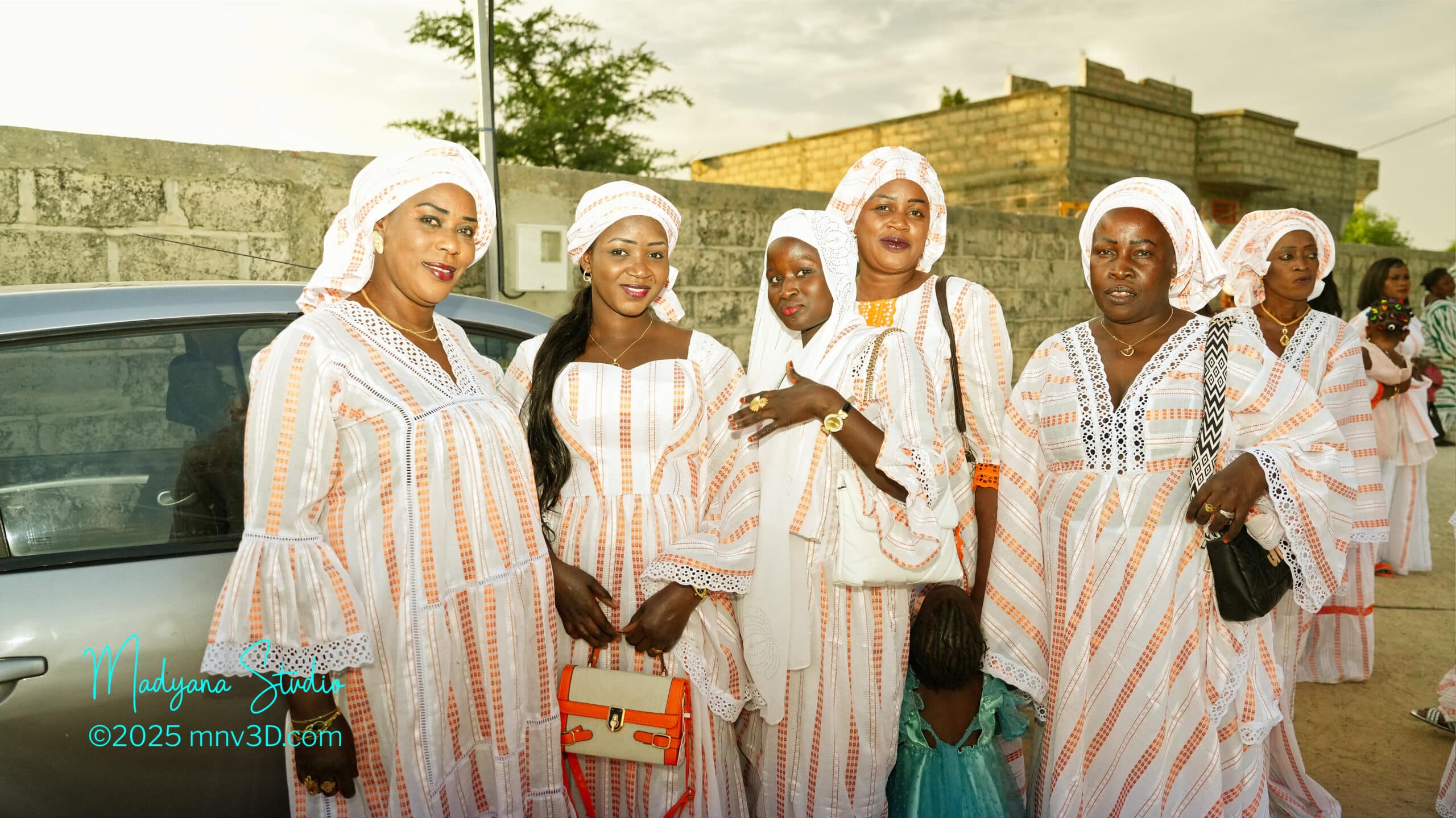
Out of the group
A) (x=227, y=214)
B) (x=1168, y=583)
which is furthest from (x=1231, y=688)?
(x=227, y=214)

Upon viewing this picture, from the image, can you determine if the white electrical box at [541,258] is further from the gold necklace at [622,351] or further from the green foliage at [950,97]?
the green foliage at [950,97]

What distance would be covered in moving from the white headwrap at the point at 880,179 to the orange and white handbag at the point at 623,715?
1.52 metres

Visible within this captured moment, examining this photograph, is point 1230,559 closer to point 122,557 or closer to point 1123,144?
point 122,557

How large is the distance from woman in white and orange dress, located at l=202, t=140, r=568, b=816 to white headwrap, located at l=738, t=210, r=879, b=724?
1.79 feet

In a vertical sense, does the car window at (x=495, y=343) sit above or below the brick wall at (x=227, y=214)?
below

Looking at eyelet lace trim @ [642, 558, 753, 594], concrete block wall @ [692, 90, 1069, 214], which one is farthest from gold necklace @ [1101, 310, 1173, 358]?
concrete block wall @ [692, 90, 1069, 214]

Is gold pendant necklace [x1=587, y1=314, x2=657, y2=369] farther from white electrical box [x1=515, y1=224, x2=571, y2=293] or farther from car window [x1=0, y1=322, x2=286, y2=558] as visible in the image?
white electrical box [x1=515, y1=224, x2=571, y2=293]

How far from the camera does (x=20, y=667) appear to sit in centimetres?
209

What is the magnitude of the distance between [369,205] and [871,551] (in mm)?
1460

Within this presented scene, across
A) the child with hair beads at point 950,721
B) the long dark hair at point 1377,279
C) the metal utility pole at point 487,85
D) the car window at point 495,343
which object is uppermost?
the metal utility pole at point 487,85

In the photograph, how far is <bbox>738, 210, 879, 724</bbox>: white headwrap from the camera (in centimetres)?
252

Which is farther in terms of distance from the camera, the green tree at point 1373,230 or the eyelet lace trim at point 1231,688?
the green tree at point 1373,230

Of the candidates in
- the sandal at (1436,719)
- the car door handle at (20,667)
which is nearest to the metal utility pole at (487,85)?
the car door handle at (20,667)

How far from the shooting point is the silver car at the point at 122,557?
7.07 ft
